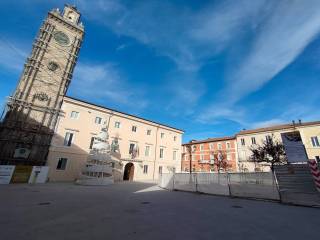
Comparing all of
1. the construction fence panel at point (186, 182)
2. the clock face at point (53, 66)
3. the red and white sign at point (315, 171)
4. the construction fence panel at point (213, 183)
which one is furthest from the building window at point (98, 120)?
the red and white sign at point (315, 171)

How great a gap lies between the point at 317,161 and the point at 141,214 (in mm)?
10272

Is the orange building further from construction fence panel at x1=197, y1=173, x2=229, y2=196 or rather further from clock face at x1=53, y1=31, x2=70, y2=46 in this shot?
clock face at x1=53, y1=31, x2=70, y2=46

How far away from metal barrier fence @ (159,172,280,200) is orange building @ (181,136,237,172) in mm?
21559

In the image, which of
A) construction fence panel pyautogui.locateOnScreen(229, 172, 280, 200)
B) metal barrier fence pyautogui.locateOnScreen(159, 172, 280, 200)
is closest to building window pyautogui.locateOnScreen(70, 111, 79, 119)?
metal barrier fence pyautogui.locateOnScreen(159, 172, 280, 200)

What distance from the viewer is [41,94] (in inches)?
1009

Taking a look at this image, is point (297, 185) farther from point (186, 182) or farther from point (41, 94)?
point (41, 94)

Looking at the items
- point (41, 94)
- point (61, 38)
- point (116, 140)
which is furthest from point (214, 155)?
point (61, 38)

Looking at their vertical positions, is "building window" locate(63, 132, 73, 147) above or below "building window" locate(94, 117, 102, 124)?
below

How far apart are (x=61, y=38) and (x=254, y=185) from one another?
37042 mm

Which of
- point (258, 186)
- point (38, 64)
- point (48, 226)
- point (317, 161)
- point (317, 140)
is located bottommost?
point (48, 226)

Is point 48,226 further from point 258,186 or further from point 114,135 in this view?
point 114,135

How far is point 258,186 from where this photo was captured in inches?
427

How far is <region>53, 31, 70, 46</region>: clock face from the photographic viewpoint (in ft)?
98.4

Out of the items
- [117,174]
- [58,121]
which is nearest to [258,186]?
[117,174]
